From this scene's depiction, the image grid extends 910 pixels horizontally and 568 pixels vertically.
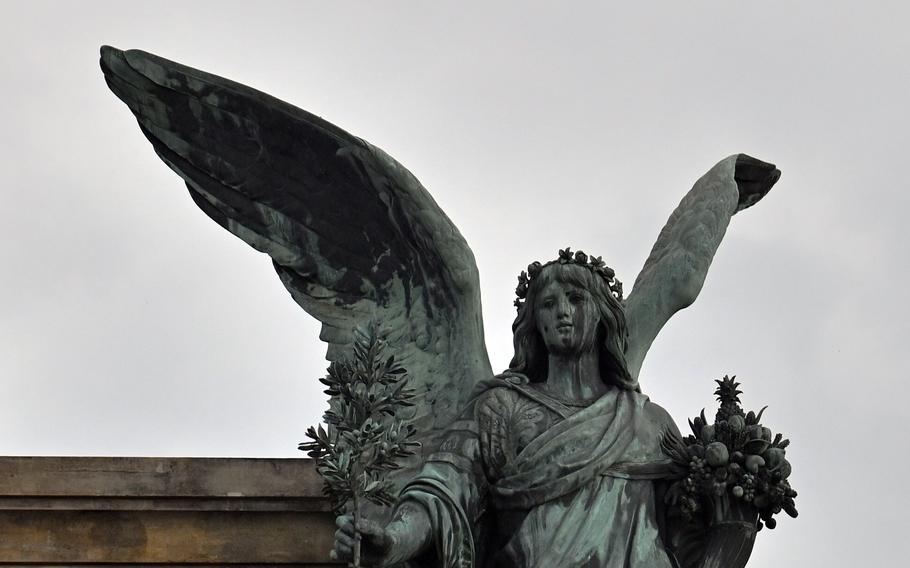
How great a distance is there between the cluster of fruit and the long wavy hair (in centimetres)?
84

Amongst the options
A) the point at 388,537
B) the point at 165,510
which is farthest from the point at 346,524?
the point at 165,510

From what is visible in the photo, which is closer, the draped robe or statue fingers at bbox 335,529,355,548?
statue fingers at bbox 335,529,355,548

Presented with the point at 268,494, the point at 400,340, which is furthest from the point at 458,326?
the point at 268,494

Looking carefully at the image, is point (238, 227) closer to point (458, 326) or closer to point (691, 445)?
point (458, 326)

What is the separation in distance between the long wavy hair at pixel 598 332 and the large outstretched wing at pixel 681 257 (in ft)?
1.19

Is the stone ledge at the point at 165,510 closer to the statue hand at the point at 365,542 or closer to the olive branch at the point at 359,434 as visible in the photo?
the statue hand at the point at 365,542

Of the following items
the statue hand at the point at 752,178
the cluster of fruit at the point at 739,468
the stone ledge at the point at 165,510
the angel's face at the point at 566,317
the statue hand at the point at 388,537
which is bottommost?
the statue hand at the point at 388,537

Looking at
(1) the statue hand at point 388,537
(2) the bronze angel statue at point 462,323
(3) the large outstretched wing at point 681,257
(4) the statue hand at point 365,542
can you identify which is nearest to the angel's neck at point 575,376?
(2) the bronze angel statue at point 462,323

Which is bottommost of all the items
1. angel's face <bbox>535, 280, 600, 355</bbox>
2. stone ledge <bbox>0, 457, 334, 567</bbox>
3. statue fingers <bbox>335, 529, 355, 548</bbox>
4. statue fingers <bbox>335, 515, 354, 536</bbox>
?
statue fingers <bbox>335, 529, 355, 548</bbox>

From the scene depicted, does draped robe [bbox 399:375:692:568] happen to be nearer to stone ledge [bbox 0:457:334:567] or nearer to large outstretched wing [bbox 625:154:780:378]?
large outstretched wing [bbox 625:154:780:378]

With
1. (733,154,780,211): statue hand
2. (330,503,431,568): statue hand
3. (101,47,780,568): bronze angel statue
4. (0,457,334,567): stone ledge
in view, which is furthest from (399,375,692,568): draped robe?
(733,154,780,211): statue hand

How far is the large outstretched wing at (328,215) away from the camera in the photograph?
2117 centimetres

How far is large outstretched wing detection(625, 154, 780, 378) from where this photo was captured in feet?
71.4

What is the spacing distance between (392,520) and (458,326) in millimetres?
1788
